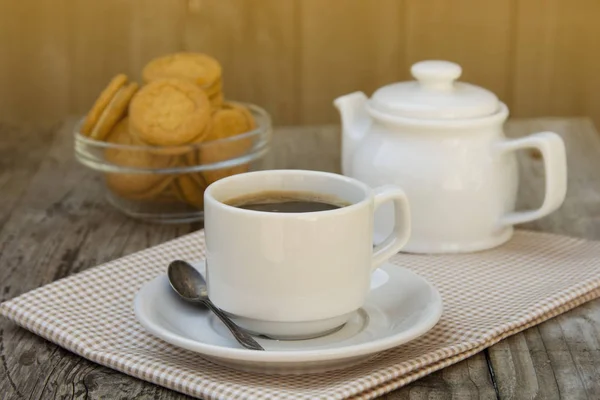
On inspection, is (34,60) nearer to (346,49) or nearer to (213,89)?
(346,49)

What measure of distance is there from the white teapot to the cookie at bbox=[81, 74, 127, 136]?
30 cm

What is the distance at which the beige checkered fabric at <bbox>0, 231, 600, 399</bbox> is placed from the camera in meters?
0.68

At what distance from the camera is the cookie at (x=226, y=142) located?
110cm

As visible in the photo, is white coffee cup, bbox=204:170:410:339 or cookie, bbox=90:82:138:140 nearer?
white coffee cup, bbox=204:170:410:339

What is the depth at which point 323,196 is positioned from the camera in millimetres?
767

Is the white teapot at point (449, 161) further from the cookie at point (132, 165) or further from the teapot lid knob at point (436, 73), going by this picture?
the cookie at point (132, 165)

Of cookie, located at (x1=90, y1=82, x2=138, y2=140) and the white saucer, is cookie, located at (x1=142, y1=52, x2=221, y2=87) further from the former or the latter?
the white saucer

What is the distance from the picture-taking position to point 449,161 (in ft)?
3.16

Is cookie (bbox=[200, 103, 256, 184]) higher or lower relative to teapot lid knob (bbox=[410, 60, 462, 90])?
lower

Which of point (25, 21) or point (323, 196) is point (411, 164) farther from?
point (25, 21)

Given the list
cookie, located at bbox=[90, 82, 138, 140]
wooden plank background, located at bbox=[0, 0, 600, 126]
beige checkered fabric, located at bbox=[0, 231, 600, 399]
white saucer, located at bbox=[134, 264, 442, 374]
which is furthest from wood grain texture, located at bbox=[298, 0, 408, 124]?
white saucer, located at bbox=[134, 264, 442, 374]

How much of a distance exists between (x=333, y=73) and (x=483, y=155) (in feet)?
3.00

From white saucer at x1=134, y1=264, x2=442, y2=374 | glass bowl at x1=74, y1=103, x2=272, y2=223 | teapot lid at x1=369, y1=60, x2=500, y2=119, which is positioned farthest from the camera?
glass bowl at x1=74, y1=103, x2=272, y2=223

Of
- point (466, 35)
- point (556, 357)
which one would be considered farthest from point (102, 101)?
point (466, 35)
